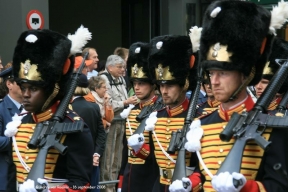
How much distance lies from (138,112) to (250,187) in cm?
463

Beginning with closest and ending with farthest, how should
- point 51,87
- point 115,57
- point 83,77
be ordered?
1. point 51,87
2. point 83,77
3. point 115,57

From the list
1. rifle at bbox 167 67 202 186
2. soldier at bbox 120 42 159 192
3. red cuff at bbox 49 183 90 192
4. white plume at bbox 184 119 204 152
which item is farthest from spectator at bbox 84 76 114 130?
white plume at bbox 184 119 204 152

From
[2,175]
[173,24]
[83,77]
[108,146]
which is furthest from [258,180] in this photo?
[173,24]

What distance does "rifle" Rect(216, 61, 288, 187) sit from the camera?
14.8 feet

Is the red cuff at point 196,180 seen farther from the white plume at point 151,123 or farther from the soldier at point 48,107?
the white plume at point 151,123

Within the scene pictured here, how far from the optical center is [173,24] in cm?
1766

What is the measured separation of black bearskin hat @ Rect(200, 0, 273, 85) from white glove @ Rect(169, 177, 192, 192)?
2.90 ft

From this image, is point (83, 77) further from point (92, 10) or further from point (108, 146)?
point (92, 10)

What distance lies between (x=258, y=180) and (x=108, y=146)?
659 centimetres

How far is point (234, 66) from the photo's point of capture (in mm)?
4840

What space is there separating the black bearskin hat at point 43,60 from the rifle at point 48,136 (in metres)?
0.22

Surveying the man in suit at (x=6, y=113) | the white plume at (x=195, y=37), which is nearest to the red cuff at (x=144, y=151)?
the white plume at (x=195, y=37)

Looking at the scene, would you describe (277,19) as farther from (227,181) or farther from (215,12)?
(227,181)

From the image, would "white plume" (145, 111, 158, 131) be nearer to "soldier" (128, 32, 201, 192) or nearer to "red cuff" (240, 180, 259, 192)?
"soldier" (128, 32, 201, 192)
